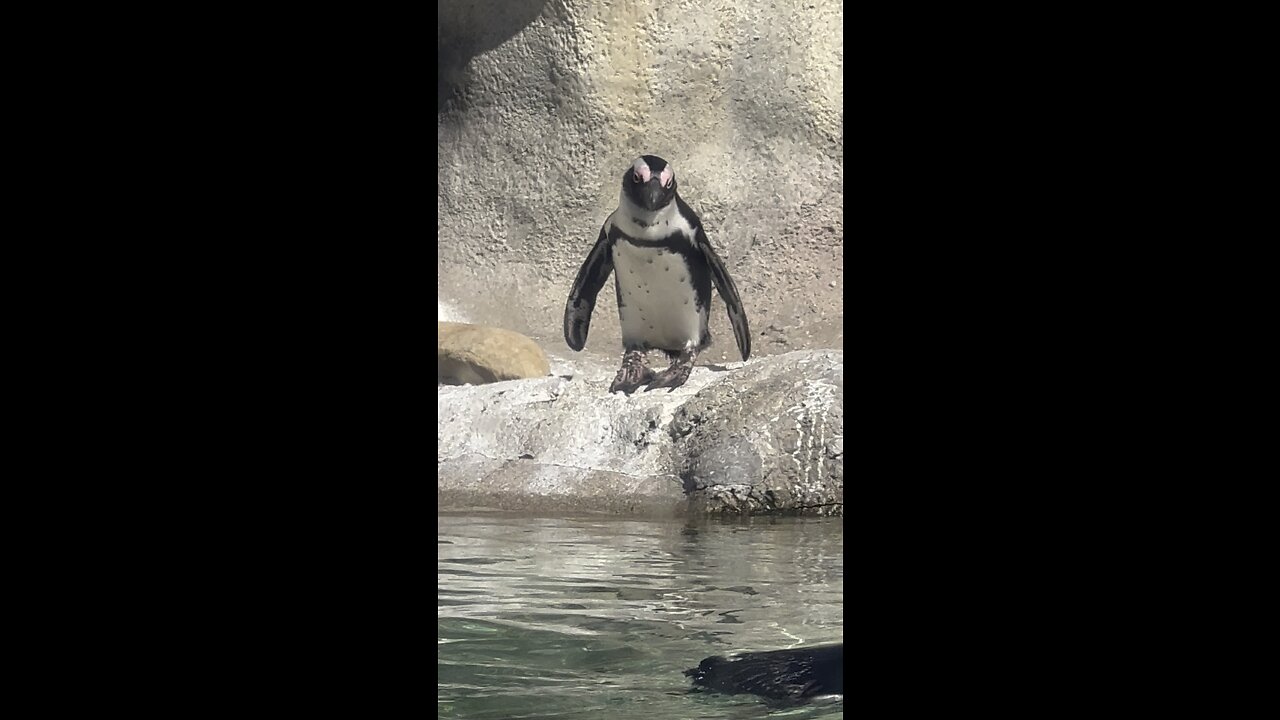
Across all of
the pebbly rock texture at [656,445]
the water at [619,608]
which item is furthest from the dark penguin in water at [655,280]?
the water at [619,608]

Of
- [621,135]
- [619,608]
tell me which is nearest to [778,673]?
[619,608]

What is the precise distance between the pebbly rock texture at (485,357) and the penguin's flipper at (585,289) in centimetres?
25

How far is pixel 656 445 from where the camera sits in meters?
5.52

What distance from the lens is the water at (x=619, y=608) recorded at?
2363 mm

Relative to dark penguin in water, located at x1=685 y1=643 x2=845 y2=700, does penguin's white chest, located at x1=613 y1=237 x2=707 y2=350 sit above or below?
above

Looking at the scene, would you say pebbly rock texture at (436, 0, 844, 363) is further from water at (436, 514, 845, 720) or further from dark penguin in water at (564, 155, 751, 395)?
water at (436, 514, 845, 720)

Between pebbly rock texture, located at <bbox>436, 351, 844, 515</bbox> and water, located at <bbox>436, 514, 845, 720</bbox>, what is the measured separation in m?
0.18

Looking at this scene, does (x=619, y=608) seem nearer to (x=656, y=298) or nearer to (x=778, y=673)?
(x=778, y=673)

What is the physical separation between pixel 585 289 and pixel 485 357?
2.07 ft

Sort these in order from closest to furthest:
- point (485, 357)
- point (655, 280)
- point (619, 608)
→ point (619, 608) → point (655, 280) → point (485, 357)

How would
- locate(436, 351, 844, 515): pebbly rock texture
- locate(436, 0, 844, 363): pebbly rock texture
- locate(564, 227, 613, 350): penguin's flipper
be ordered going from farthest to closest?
locate(436, 0, 844, 363): pebbly rock texture → locate(564, 227, 613, 350): penguin's flipper → locate(436, 351, 844, 515): pebbly rock texture

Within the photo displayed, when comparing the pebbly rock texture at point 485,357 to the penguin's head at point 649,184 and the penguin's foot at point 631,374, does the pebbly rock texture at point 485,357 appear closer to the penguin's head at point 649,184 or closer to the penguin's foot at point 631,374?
the penguin's foot at point 631,374

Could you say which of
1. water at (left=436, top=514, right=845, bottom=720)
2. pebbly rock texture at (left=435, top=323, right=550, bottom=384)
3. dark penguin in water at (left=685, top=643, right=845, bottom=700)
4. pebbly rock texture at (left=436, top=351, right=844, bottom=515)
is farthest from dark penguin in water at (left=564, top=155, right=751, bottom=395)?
dark penguin in water at (left=685, top=643, right=845, bottom=700)

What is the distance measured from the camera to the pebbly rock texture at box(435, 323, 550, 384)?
692cm
